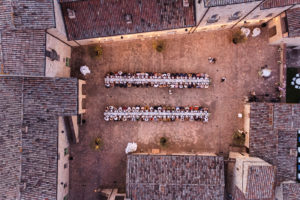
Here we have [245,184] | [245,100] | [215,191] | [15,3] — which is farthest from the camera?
[245,100]

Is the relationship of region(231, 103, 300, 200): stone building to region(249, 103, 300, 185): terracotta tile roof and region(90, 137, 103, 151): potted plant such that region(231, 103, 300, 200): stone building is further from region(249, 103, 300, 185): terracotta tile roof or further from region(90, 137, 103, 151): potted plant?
region(90, 137, 103, 151): potted plant

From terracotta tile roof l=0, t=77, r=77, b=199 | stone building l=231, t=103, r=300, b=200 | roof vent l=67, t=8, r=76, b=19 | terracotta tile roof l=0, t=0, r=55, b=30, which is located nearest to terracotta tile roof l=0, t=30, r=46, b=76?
terracotta tile roof l=0, t=0, r=55, b=30

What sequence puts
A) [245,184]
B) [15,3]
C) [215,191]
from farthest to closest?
[215,191]
[245,184]
[15,3]

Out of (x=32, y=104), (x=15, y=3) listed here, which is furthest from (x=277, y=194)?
(x=15, y=3)

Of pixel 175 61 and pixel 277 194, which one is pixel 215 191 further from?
pixel 175 61

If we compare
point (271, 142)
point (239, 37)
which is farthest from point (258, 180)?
point (239, 37)

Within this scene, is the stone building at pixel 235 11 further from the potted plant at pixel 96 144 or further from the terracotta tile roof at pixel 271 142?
the potted plant at pixel 96 144
